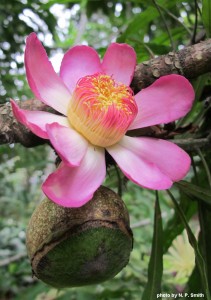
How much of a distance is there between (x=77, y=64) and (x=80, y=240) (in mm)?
376

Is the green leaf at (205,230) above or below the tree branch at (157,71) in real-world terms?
below


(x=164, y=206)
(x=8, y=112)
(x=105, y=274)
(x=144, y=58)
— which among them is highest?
(x=8, y=112)

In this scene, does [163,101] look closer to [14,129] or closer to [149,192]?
[14,129]

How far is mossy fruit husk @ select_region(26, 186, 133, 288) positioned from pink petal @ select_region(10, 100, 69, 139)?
15cm

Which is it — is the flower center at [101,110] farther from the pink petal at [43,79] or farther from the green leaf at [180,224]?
the green leaf at [180,224]

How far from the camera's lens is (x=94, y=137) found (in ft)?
2.28

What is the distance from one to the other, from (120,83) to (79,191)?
A: 0.28 metres

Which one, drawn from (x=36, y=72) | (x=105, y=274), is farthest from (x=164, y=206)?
(x=36, y=72)

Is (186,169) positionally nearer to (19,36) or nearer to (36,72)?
(36,72)

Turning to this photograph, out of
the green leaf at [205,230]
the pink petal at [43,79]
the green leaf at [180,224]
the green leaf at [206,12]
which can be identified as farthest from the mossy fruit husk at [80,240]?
the green leaf at [180,224]

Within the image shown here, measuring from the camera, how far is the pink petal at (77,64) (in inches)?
31.7

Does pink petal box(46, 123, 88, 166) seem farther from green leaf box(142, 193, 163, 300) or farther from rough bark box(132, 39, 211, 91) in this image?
green leaf box(142, 193, 163, 300)

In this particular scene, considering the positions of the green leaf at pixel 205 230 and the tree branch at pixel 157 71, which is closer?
the tree branch at pixel 157 71

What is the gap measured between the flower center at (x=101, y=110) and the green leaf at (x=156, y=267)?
38cm
